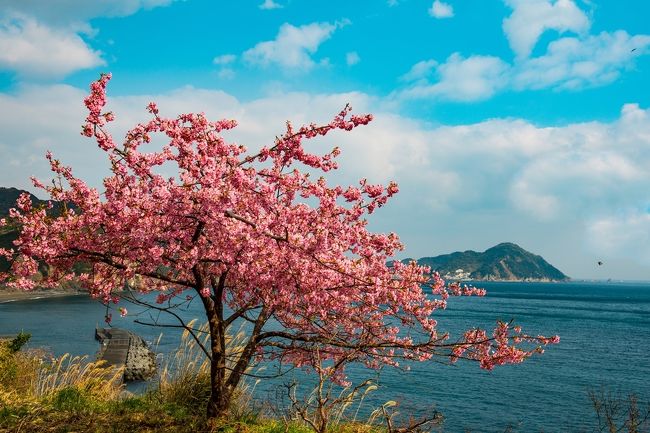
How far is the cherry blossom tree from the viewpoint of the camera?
763 centimetres

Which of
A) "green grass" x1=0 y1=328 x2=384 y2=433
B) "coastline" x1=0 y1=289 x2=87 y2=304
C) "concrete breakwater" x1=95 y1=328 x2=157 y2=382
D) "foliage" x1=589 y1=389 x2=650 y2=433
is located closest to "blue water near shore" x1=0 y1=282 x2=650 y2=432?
"foliage" x1=589 y1=389 x2=650 y2=433

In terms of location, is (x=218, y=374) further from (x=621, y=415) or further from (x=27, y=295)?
(x=27, y=295)

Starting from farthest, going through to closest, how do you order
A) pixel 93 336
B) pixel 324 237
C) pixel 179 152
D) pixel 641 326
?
1. pixel 641 326
2. pixel 93 336
3. pixel 179 152
4. pixel 324 237

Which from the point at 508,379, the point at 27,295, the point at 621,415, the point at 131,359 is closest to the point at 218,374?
the point at 131,359

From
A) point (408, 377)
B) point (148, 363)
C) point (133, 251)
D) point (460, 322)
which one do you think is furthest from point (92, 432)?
point (460, 322)

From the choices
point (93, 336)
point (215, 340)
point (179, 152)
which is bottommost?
point (93, 336)

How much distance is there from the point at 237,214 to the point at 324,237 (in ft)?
4.85

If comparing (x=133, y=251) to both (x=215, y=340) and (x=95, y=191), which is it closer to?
(x=95, y=191)

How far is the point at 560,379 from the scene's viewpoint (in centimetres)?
4197

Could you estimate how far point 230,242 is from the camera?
760cm

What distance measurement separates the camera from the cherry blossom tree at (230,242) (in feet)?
25.0

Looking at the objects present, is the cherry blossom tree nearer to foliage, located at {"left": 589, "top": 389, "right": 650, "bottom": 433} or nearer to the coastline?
foliage, located at {"left": 589, "top": 389, "right": 650, "bottom": 433}

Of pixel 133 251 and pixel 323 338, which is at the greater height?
pixel 133 251

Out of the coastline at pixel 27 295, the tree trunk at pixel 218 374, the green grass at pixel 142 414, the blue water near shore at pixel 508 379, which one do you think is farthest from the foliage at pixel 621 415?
the coastline at pixel 27 295
